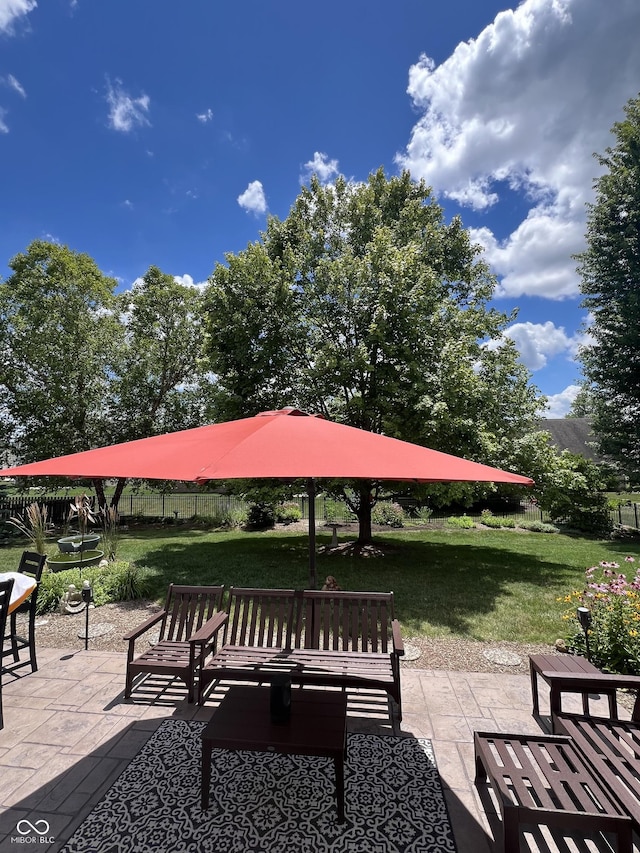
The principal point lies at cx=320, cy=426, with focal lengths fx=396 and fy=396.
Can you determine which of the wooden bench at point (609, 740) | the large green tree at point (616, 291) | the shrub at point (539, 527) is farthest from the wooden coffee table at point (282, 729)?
the large green tree at point (616, 291)

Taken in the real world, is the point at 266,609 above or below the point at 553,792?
above

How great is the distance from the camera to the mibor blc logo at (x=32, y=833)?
239 centimetres

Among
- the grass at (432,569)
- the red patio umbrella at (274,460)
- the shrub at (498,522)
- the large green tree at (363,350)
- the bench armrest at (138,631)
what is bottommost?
the grass at (432,569)

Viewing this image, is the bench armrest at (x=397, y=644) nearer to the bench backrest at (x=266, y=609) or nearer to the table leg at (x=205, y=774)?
the bench backrest at (x=266, y=609)

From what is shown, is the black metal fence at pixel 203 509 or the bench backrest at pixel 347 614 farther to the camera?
the black metal fence at pixel 203 509

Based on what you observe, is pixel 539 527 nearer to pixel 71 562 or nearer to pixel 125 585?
pixel 125 585

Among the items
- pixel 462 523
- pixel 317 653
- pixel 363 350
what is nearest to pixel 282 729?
pixel 317 653

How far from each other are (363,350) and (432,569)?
17.8 feet

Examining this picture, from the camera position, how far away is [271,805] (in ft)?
8.72

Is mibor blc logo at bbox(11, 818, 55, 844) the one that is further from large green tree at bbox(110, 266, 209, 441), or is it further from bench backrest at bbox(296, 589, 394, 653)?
large green tree at bbox(110, 266, 209, 441)

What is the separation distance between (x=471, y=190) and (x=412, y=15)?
524 centimetres

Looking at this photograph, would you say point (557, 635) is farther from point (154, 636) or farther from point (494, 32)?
point (494, 32)

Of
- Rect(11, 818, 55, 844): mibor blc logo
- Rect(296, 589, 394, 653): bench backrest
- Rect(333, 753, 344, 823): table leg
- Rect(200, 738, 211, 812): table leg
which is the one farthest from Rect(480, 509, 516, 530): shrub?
Rect(11, 818, 55, 844): mibor blc logo

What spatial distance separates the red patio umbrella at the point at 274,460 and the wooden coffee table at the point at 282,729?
1.73 metres
